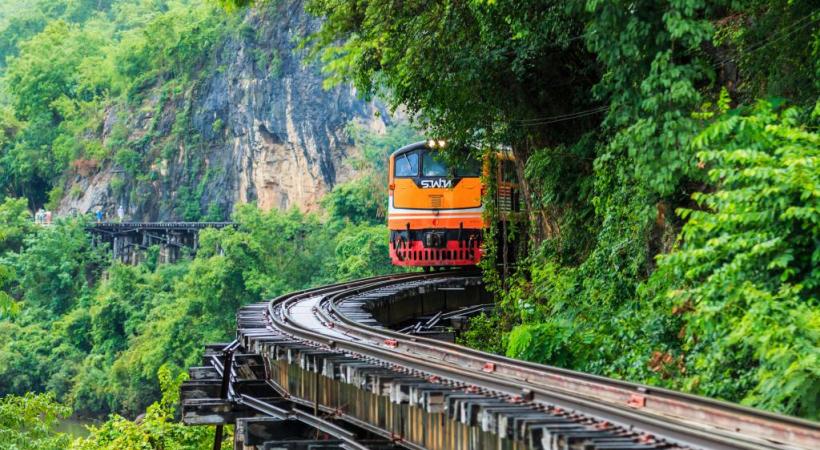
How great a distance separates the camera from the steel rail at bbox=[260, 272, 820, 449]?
18.6 ft

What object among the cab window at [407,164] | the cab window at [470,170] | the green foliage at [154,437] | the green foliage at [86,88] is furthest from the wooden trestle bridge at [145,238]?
the green foliage at [154,437]

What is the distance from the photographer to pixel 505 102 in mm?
16141

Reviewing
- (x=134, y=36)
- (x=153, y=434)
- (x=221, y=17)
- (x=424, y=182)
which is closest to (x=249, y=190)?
(x=221, y=17)

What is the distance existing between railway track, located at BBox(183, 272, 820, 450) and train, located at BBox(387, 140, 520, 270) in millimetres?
7949

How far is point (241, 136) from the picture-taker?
58.2 meters

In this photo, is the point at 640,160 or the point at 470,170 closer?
the point at 640,160

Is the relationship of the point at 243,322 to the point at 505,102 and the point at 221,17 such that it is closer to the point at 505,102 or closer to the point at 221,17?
the point at 505,102

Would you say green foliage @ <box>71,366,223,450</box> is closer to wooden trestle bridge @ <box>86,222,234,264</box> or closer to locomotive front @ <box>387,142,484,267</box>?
locomotive front @ <box>387,142,484,267</box>

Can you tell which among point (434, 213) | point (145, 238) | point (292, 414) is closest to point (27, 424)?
point (434, 213)

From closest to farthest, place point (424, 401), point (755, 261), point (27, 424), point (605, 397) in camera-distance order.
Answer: point (605, 397), point (424, 401), point (755, 261), point (27, 424)

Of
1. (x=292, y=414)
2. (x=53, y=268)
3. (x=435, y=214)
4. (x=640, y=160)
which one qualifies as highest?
(x=640, y=160)

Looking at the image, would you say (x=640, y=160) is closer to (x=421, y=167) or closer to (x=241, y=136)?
(x=421, y=167)

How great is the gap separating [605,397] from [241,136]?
52.2m

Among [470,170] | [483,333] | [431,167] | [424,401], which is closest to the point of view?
[424,401]
